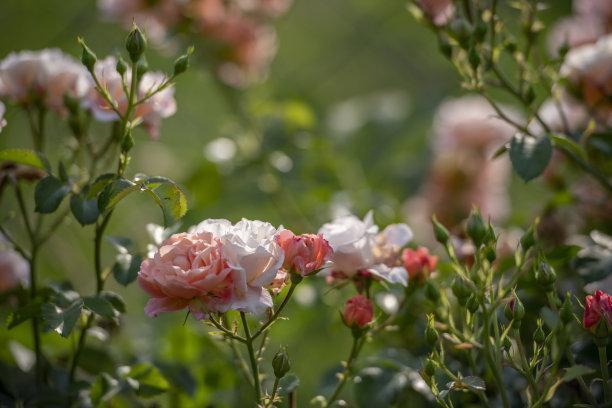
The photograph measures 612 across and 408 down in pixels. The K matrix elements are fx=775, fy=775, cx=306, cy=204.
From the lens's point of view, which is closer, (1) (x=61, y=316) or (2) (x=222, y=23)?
(1) (x=61, y=316)

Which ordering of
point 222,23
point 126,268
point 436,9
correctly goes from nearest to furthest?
point 126,268 → point 436,9 → point 222,23

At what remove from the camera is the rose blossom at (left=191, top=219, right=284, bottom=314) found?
0.47 m

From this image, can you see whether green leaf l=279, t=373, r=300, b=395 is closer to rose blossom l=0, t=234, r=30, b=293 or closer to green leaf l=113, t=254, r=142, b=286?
green leaf l=113, t=254, r=142, b=286

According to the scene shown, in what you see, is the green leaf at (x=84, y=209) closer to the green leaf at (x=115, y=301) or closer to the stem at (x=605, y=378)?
the green leaf at (x=115, y=301)

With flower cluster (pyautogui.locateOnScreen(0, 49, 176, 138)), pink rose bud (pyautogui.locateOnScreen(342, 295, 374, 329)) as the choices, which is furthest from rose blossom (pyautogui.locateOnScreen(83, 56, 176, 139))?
pink rose bud (pyautogui.locateOnScreen(342, 295, 374, 329))

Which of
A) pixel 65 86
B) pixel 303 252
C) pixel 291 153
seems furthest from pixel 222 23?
pixel 303 252

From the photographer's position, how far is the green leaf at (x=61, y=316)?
0.52 meters

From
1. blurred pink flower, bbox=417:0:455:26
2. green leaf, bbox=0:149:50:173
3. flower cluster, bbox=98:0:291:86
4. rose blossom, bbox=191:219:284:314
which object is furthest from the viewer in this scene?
flower cluster, bbox=98:0:291:86

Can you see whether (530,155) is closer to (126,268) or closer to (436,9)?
(436,9)

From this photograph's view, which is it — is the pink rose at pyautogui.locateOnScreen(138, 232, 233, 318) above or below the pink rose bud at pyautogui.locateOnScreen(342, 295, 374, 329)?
above

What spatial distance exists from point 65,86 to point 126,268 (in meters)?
0.19

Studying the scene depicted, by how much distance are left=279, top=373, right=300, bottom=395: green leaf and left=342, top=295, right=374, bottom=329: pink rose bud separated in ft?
0.18

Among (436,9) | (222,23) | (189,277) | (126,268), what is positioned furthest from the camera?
(222,23)

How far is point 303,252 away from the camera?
492 mm
